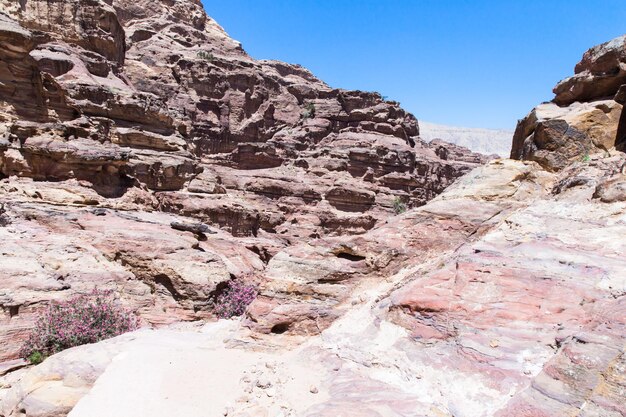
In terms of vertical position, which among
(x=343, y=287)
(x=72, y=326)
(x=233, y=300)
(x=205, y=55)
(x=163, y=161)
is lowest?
(x=233, y=300)

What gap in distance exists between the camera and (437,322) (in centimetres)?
546

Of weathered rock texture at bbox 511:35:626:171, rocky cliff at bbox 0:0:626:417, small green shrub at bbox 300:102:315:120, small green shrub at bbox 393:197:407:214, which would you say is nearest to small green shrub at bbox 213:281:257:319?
rocky cliff at bbox 0:0:626:417

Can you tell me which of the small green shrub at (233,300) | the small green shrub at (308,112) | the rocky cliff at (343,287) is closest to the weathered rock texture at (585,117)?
the rocky cliff at (343,287)

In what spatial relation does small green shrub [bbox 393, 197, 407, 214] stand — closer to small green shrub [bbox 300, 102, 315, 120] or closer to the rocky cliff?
small green shrub [bbox 300, 102, 315, 120]

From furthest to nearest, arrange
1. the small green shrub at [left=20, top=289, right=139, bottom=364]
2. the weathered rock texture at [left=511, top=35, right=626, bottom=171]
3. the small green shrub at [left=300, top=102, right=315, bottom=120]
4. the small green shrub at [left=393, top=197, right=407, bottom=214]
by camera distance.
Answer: the small green shrub at [left=300, top=102, right=315, bottom=120] < the small green shrub at [left=393, top=197, right=407, bottom=214] < the small green shrub at [left=20, top=289, right=139, bottom=364] < the weathered rock texture at [left=511, top=35, right=626, bottom=171]

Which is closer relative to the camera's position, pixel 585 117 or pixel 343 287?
pixel 343 287

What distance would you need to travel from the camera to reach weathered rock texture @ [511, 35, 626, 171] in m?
8.49

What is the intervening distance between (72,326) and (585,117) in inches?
524

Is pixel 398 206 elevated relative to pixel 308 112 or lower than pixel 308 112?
lower

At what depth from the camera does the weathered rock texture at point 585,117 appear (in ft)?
27.9

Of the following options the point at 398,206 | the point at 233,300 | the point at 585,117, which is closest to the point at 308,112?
the point at 398,206

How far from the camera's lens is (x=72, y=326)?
10234mm

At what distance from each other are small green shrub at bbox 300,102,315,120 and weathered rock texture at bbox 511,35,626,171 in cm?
4891

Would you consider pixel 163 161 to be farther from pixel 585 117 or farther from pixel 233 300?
pixel 585 117
